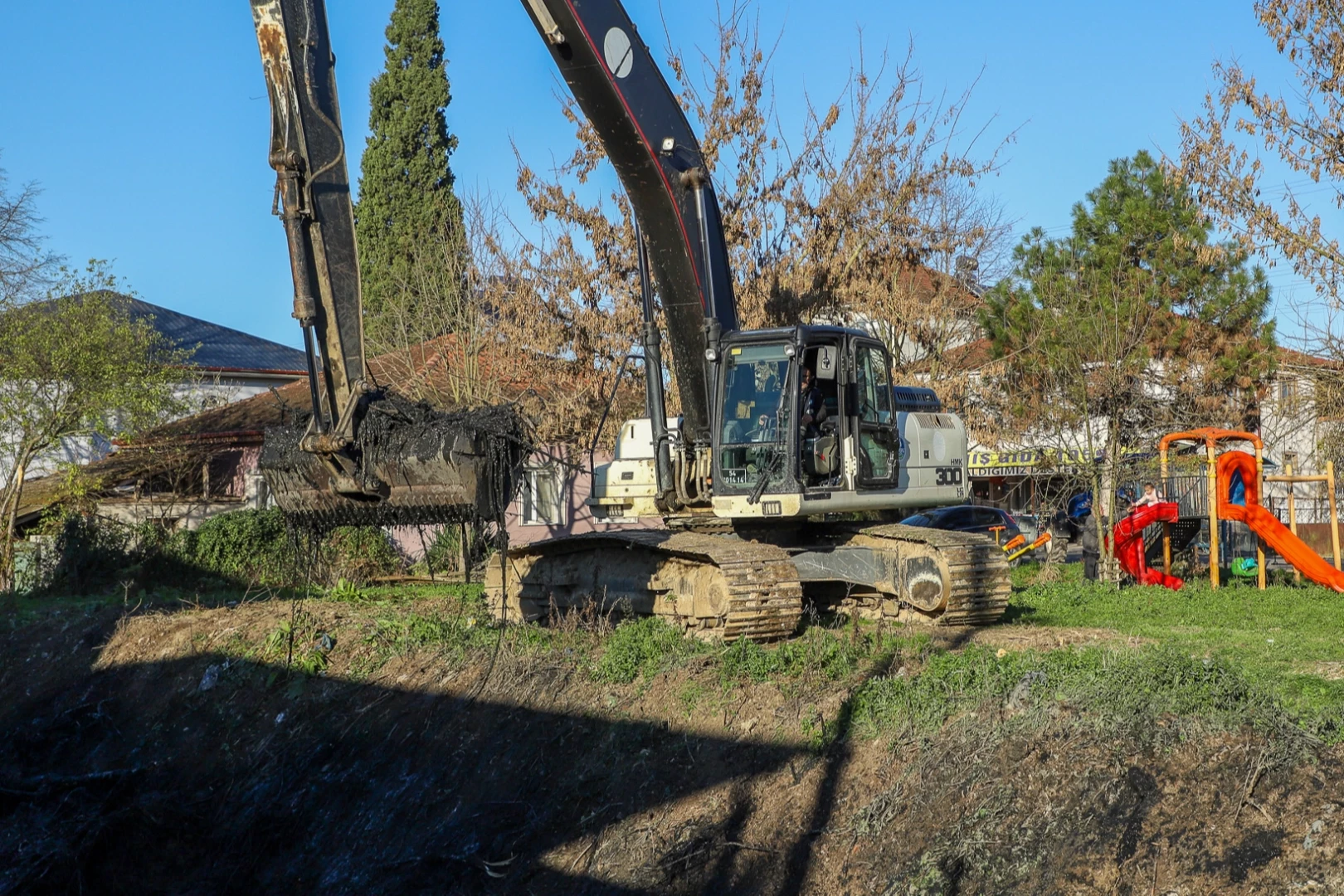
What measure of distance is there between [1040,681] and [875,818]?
141 centimetres

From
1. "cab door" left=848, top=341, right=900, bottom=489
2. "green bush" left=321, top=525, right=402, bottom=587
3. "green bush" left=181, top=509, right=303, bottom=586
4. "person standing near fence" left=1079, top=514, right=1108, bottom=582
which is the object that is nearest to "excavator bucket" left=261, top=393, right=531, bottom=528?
"cab door" left=848, top=341, right=900, bottom=489

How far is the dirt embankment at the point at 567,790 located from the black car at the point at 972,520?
11.2 meters

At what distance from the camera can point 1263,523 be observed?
1460cm

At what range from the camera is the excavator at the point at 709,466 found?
8.38 meters

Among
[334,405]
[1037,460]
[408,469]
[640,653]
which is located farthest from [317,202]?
[1037,460]

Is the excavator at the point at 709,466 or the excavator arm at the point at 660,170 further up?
the excavator arm at the point at 660,170

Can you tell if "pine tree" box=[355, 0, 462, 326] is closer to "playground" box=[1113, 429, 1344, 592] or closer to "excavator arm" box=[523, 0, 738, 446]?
"playground" box=[1113, 429, 1344, 592]

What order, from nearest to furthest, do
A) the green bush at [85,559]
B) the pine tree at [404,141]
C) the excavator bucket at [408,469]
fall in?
the excavator bucket at [408,469]
the green bush at [85,559]
the pine tree at [404,141]

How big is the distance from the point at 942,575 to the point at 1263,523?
6.27 m

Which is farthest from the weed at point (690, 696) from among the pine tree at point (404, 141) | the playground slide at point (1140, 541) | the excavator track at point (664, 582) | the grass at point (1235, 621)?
the pine tree at point (404, 141)

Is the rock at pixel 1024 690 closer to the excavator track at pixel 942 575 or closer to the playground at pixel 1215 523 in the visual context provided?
the excavator track at pixel 942 575

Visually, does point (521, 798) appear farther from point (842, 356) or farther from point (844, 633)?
point (842, 356)

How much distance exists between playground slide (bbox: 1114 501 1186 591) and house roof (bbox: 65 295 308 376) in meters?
21.1

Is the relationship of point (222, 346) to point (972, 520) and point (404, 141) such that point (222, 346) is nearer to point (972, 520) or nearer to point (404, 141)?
point (404, 141)
